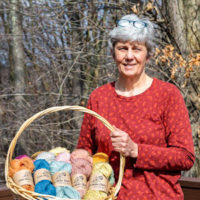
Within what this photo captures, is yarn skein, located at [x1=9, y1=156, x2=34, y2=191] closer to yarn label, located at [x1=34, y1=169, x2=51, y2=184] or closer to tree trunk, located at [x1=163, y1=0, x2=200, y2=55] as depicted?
yarn label, located at [x1=34, y1=169, x2=51, y2=184]

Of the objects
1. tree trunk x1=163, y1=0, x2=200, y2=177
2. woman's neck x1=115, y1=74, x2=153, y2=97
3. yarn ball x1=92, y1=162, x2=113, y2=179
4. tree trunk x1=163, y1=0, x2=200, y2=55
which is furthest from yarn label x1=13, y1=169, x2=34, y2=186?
tree trunk x1=163, y1=0, x2=200, y2=55

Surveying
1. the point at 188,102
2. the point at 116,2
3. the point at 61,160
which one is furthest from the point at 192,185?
the point at 116,2

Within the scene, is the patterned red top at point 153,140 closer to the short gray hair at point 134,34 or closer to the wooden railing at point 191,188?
the short gray hair at point 134,34

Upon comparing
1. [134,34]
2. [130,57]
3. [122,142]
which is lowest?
[122,142]

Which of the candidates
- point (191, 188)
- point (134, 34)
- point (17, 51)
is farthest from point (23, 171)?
point (17, 51)

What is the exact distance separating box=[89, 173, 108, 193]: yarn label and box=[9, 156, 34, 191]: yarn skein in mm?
297

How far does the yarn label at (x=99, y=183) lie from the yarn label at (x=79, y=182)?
0.03m

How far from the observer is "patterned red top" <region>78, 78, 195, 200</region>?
5.57ft

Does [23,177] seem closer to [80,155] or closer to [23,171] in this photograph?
[23,171]

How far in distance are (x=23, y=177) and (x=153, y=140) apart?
0.70m

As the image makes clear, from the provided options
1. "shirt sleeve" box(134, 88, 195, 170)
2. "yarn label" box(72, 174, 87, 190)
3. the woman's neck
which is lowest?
"yarn label" box(72, 174, 87, 190)

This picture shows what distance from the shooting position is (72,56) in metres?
3.89

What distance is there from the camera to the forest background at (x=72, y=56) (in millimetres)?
3211

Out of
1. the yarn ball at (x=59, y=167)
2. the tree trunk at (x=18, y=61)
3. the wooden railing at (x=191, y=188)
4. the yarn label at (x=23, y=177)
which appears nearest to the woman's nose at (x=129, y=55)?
the yarn ball at (x=59, y=167)
